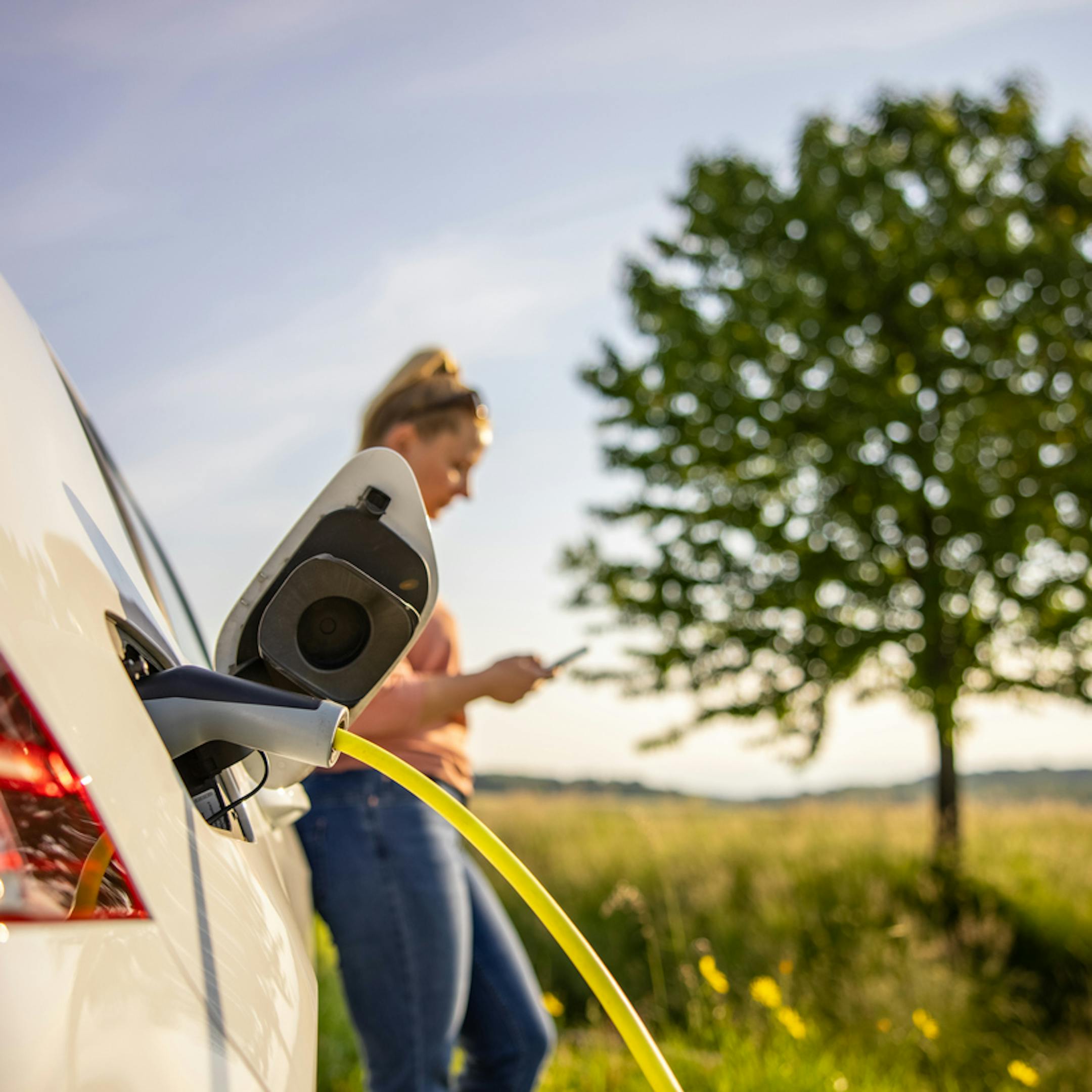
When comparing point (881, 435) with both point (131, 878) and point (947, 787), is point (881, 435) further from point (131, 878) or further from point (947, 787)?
point (131, 878)

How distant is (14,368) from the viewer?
95 cm

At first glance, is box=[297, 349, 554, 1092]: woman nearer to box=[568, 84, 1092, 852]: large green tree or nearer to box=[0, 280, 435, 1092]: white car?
box=[0, 280, 435, 1092]: white car

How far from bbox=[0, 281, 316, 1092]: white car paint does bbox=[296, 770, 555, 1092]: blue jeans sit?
0.82 meters

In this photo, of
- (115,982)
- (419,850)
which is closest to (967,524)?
(419,850)

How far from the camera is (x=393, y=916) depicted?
186cm

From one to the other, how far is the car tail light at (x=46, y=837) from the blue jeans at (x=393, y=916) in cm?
121

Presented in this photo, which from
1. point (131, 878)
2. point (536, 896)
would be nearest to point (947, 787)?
point (536, 896)

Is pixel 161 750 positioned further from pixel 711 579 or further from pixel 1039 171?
pixel 1039 171

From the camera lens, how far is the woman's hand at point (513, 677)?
6.24ft

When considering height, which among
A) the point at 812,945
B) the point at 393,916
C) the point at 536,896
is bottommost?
the point at 812,945

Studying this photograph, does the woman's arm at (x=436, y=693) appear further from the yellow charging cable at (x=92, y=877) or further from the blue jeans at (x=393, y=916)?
the yellow charging cable at (x=92, y=877)

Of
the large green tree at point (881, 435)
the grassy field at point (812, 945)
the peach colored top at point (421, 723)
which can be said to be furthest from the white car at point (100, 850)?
the large green tree at point (881, 435)

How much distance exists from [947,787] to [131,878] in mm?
9442

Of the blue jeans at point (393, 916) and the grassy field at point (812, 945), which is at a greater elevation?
the blue jeans at point (393, 916)
